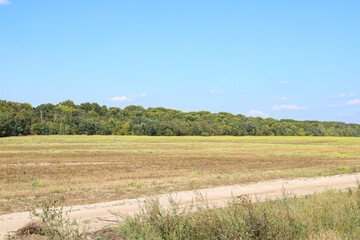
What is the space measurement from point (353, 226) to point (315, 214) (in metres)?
1.12

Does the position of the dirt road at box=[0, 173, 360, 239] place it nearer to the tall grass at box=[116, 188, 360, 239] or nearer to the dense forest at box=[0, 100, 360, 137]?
the tall grass at box=[116, 188, 360, 239]

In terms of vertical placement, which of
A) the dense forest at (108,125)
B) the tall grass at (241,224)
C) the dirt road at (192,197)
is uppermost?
the dense forest at (108,125)

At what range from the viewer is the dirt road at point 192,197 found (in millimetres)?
10812

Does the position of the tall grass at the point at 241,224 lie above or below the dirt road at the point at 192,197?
above

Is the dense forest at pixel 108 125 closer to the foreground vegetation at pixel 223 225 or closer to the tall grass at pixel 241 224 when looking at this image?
the foreground vegetation at pixel 223 225

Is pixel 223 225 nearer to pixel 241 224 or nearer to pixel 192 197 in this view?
pixel 241 224

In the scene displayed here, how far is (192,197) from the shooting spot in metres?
10.1

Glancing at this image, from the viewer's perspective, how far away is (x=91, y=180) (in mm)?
20672

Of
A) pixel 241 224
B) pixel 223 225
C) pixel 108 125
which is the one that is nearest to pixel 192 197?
pixel 223 225

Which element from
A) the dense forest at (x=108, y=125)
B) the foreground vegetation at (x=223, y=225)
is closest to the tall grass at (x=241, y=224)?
the foreground vegetation at (x=223, y=225)

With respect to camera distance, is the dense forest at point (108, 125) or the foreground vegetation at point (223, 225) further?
the dense forest at point (108, 125)

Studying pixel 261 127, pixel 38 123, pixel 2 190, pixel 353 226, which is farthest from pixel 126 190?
pixel 261 127

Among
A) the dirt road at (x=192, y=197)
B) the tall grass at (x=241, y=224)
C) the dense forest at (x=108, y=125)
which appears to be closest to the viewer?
the tall grass at (x=241, y=224)

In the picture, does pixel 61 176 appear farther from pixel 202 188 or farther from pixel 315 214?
pixel 315 214
